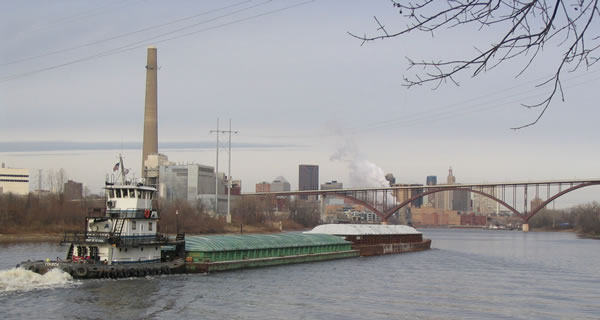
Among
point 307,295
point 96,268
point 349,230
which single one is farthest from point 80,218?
point 307,295

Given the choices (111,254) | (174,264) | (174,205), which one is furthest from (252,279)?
(174,205)

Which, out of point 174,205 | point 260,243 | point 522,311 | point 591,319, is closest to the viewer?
point 591,319

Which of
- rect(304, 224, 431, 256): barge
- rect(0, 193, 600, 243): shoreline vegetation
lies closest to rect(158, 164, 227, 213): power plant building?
rect(0, 193, 600, 243): shoreline vegetation

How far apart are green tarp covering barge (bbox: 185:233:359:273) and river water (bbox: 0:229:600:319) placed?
5.05 feet

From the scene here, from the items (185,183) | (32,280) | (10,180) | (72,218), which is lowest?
(32,280)

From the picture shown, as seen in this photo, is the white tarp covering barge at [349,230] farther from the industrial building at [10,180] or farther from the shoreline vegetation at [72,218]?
the industrial building at [10,180]

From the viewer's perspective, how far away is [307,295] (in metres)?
37.8

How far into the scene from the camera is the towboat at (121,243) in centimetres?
4059

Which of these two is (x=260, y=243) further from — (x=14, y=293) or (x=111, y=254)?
(x=14, y=293)

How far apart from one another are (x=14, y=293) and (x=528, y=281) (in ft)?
115

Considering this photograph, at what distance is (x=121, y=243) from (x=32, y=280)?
20.2 feet

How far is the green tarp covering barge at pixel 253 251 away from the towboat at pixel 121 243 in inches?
73.3

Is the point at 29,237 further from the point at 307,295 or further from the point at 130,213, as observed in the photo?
the point at 307,295

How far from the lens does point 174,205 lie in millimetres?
123375
